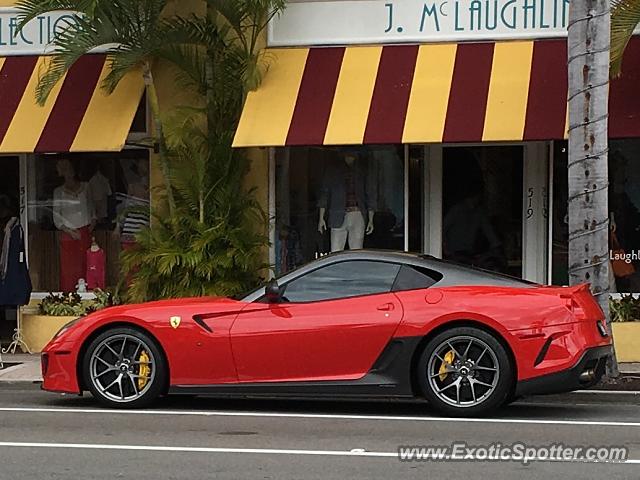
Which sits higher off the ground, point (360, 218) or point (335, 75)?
point (335, 75)

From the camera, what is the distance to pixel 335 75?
13.0 metres

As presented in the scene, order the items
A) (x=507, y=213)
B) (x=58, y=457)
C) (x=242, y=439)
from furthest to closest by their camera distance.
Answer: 1. (x=507, y=213)
2. (x=242, y=439)
3. (x=58, y=457)

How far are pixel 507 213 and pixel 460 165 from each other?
2.84 ft

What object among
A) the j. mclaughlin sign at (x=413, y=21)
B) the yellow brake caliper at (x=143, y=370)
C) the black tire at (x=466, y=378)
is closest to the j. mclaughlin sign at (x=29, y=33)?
the j. mclaughlin sign at (x=413, y=21)

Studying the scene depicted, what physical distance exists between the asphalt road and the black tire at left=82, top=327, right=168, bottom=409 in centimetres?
17

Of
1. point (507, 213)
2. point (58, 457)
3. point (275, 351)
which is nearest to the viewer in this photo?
point (58, 457)

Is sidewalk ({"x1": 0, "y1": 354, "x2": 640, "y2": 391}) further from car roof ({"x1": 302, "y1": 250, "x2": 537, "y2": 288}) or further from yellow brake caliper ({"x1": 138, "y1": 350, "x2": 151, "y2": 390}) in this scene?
yellow brake caliper ({"x1": 138, "y1": 350, "x2": 151, "y2": 390})

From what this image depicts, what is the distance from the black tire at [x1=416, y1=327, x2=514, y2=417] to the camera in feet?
28.6

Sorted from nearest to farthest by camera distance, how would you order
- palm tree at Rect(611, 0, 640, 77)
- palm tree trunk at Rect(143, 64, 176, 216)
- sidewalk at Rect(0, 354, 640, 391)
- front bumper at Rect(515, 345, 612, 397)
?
front bumper at Rect(515, 345, 612, 397) < sidewalk at Rect(0, 354, 640, 391) < palm tree at Rect(611, 0, 640, 77) < palm tree trunk at Rect(143, 64, 176, 216)

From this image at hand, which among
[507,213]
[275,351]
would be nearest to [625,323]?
[507,213]

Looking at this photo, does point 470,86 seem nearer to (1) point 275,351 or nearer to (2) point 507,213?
(2) point 507,213

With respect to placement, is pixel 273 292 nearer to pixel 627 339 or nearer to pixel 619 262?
pixel 627 339

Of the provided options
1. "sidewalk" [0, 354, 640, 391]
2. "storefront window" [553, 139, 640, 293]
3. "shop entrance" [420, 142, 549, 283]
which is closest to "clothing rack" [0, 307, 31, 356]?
"sidewalk" [0, 354, 640, 391]

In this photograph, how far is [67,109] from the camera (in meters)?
13.4
